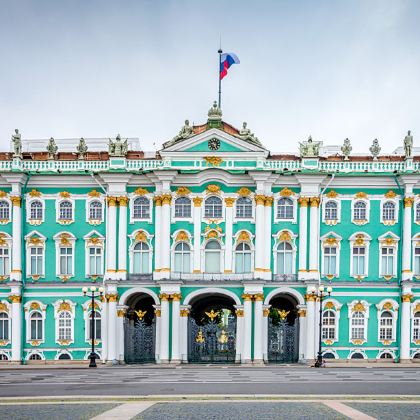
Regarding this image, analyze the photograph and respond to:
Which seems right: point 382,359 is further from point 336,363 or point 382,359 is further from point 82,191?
point 82,191

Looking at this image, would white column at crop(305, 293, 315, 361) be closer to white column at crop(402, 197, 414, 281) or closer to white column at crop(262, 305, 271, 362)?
white column at crop(262, 305, 271, 362)

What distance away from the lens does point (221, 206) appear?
5066cm

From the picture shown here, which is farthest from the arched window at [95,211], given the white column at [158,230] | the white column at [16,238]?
the white column at [16,238]

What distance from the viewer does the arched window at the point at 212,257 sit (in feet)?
166

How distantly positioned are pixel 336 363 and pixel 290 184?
1379cm

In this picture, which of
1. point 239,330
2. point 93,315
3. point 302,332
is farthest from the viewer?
point 302,332

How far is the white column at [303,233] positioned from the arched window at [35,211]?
20.1 m

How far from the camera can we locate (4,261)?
51.1 m

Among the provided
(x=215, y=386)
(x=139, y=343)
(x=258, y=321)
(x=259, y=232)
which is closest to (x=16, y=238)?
(x=139, y=343)

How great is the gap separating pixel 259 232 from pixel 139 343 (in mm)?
12488

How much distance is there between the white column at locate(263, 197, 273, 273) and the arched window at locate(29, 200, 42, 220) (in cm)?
1745

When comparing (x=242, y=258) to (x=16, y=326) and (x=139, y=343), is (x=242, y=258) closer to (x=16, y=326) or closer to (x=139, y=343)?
(x=139, y=343)

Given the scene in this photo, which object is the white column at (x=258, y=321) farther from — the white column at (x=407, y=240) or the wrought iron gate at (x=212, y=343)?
the white column at (x=407, y=240)

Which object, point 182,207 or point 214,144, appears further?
point 182,207
